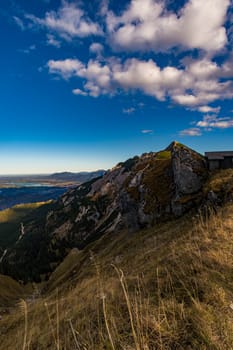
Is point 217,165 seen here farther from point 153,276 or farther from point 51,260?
point 51,260

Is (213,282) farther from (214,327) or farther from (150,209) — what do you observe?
(150,209)

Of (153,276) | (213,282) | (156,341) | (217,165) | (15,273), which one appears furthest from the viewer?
(15,273)

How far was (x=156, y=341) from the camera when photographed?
3.63 metres

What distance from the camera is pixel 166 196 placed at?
28922 mm

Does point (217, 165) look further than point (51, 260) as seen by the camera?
No

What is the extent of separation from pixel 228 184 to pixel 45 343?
18.2 meters

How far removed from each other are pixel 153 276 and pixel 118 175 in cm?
17493

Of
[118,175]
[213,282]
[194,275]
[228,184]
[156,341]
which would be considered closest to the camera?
[156,341]

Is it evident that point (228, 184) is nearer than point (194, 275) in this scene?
No

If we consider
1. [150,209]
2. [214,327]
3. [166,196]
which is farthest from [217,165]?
[214,327]

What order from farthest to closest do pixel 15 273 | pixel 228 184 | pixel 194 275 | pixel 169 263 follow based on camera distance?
1. pixel 15 273
2. pixel 228 184
3. pixel 169 263
4. pixel 194 275

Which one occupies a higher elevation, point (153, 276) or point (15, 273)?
point (153, 276)

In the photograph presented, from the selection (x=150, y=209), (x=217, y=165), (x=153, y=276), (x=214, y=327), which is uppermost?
(x=217, y=165)

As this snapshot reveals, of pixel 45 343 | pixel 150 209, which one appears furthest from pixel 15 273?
pixel 45 343
